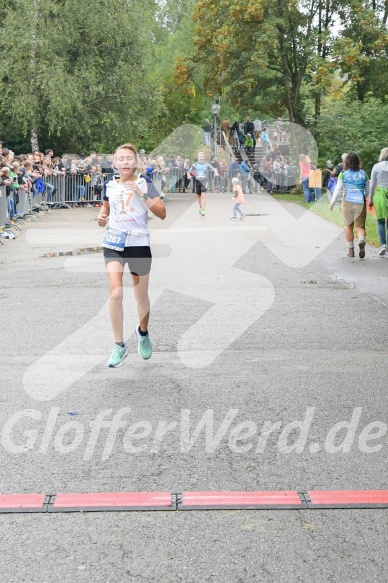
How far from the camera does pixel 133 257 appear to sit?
7812 mm

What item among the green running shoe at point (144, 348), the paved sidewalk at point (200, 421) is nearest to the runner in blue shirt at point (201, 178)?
the paved sidewalk at point (200, 421)

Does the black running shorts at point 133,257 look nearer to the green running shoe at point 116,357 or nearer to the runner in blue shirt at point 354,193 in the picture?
the green running shoe at point 116,357

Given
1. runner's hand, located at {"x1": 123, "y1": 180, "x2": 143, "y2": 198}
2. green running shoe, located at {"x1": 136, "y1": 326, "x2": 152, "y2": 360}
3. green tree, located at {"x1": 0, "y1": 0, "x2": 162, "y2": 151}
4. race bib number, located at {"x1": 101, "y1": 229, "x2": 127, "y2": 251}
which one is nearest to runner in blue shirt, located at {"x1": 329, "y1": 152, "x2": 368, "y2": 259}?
green running shoe, located at {"x1": 136, "y1": 326, "x2": 152, "y2": 360}

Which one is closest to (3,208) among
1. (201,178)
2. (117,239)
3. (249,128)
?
(201,178)

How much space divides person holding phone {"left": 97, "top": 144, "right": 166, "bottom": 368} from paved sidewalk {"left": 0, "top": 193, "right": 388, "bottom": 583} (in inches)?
20.6

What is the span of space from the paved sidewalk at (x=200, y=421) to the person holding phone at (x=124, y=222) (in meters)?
0.52

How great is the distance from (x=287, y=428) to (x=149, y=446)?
2.87 feet

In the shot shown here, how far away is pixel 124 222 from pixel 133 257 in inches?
11.3

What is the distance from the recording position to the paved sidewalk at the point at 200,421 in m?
3.94

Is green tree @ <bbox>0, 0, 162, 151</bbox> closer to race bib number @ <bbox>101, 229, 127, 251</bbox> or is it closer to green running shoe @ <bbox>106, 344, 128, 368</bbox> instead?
race bib number @ <bbox>101, 229, 127, 251</bbox>

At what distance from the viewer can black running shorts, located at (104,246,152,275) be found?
7.77 metres

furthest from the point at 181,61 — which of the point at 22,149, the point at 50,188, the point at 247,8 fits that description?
the point at 50,188

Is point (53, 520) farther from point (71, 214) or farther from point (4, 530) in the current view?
point (71, 214)

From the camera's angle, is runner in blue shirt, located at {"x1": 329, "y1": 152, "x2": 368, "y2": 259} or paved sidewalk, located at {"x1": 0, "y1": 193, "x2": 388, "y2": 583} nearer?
paved sidewalk, located at {"x1": 0, "y1": 193, "x2": 388, "y2": 583}
